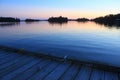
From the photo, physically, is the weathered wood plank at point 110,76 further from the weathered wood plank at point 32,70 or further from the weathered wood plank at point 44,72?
the weathered wood plank at point 32,70

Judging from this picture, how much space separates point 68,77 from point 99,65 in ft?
4.06

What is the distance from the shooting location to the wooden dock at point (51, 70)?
155 inches

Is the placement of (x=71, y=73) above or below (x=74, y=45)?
above

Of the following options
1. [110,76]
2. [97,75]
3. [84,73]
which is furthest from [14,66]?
[110,76]

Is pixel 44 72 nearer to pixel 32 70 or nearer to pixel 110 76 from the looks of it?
pixel 32 70

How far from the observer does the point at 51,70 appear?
14.4ft

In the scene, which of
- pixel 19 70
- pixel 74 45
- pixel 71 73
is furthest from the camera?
pixel 74 45

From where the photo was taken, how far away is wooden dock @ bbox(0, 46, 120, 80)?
3947 mm

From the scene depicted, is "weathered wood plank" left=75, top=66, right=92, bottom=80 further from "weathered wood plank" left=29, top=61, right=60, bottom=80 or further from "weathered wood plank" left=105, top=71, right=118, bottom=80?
"weathered wood plank" left=29, top=61, right=60, bottom=80

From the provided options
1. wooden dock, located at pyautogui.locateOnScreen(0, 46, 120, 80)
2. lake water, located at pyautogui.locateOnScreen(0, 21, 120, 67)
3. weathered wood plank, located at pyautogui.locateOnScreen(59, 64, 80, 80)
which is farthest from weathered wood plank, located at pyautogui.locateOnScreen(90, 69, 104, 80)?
lake water, located at pyautogui.locateOnScreen(0, 21, 120, 67)

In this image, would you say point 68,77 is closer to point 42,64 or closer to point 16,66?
point 42,64

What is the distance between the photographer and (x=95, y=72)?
4.32 metres

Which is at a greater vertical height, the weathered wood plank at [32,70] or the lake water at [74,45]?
the weathered wood plank at [32,70]

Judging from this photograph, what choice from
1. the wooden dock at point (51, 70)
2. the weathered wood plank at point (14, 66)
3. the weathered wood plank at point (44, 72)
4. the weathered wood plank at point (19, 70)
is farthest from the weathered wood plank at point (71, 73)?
the weathered wood plank at point (14, 66)
